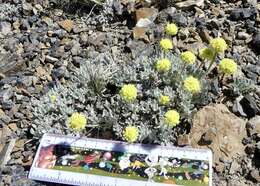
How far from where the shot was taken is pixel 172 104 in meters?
3.80

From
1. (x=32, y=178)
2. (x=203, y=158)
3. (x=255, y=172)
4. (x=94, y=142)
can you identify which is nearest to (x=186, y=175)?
(x=203, y=158)

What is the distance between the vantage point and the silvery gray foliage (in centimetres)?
377

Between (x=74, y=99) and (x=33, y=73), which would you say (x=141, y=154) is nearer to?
(x=74, y=99)

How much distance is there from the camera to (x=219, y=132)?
3785 millimetres

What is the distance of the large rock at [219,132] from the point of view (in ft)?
12.1

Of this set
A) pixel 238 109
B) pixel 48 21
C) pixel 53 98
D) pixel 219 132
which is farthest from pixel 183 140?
pixel 48 21

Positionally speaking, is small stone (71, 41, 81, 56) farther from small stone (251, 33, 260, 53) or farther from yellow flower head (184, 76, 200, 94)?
small stone (251, 33, 260, 53)

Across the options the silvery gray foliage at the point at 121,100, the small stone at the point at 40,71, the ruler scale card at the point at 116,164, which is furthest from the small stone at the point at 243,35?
the small stone at the point at 40,71

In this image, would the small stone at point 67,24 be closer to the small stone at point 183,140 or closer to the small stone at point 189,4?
the small stone at point 189,4

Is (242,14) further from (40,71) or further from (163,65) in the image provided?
(40,71)

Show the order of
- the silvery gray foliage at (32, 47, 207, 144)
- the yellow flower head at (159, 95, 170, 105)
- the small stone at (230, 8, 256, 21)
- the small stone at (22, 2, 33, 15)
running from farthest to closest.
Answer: the small stone at (22, 2, 33, 15) < the small stone at (230, 8, 256, 21) < the silvery gray foliage at (32, 47, 207, 144) < the yellow flower head at (159, 95, 170, 105)

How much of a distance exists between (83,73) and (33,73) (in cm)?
58

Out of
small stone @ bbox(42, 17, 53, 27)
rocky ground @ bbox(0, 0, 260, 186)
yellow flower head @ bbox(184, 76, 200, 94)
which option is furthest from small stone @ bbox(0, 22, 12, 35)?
yellow flower head @ bbox(184, 76, 200, 94)

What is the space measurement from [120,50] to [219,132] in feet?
4.14
